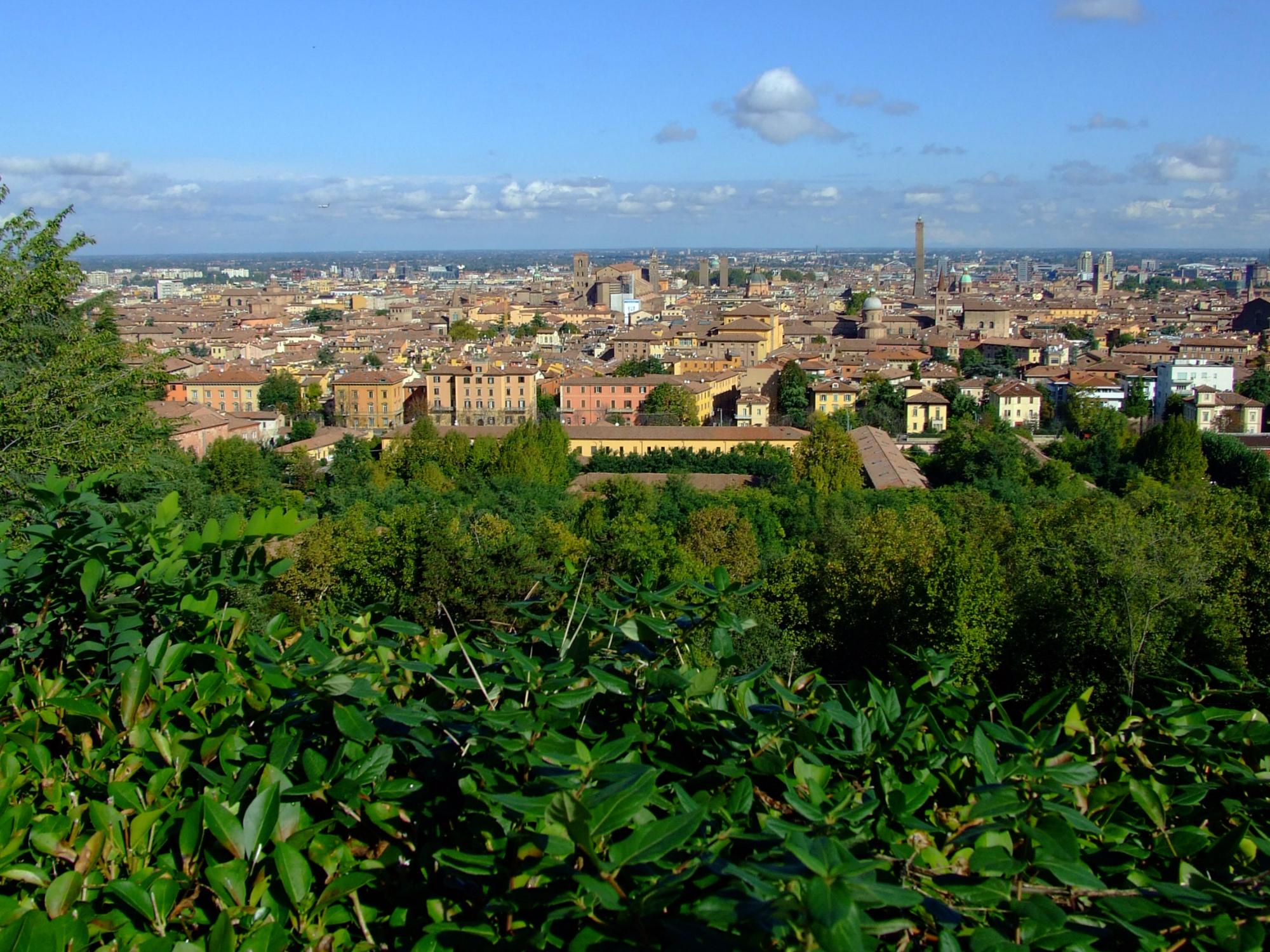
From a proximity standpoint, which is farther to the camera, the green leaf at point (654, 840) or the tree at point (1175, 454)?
the tree at point (1175, 454)

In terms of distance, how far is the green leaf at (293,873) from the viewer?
1033 mm

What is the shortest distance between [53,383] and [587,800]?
4076 millimetres

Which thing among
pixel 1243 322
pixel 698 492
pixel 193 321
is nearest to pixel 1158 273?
pixel 1243 322

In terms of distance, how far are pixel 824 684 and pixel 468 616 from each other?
5749 millimetres

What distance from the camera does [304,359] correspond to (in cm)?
3666

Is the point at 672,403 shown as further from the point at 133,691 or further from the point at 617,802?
the point at 617,802

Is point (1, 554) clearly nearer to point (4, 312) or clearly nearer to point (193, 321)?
point (4, 312)

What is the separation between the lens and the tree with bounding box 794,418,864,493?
1778 centimetres

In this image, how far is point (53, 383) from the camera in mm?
4305

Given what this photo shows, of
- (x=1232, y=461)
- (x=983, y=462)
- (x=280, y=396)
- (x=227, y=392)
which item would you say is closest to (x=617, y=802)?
(x=983, y=462)

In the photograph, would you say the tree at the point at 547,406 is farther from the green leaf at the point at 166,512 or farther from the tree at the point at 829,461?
the green leaf at the point at 166,512

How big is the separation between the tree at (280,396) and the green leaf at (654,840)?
27861 mm

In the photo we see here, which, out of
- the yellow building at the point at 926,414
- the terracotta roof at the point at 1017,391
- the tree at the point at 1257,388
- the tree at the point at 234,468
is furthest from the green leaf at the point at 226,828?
the tree at the point at 1257,388

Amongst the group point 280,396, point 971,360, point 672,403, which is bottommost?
point 672,403
